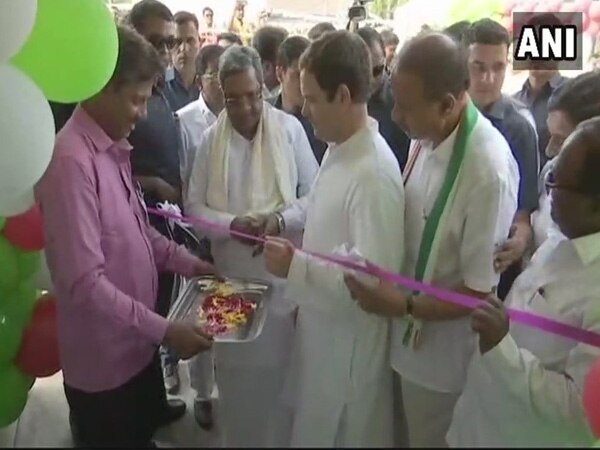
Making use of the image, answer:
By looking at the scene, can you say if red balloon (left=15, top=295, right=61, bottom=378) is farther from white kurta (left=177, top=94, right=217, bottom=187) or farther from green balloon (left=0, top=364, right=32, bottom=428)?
white kurta (left=177, top=94, right=217, bottom=187)

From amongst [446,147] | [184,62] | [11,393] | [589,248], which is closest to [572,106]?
[446,147]

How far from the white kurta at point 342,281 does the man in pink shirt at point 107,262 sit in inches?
10.6

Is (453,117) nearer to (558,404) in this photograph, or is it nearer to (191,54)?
Answer: (558,404)

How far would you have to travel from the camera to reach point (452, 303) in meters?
1.53

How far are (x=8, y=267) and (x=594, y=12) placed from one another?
2.94 m

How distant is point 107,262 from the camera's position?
65.1 inches

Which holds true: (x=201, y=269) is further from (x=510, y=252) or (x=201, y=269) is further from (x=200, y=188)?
(x=510, y=252)

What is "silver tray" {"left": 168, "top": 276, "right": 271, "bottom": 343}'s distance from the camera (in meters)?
1.73

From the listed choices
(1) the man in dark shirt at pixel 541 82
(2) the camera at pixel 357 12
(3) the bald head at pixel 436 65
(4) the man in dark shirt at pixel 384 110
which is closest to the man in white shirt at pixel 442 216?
(3) the bald head at pixel 436 65

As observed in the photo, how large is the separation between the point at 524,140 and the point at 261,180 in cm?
83

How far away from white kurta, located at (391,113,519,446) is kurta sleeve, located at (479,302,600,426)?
24 cm

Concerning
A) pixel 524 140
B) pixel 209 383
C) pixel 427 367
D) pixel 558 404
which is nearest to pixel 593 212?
pixel 558 404

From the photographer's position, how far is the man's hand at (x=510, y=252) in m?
1.65

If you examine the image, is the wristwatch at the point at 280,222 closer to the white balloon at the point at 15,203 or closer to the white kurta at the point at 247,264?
the white kurta at the point at 247,264
